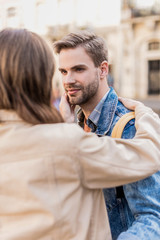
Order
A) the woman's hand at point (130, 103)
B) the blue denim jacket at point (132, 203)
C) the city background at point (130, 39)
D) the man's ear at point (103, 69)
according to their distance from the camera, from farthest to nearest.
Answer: the city background at point (130, 39) → the man's ear at point (103, 69) → the woman's hand at point (130, 103) → the blue denim jacket at point (132, 203)

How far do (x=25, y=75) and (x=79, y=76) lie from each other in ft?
3.12

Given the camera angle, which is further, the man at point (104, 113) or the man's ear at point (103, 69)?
the man's ear at point (103, 69)

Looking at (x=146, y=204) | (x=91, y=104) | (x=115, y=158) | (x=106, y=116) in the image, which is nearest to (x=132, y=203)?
(x=146, y=204)

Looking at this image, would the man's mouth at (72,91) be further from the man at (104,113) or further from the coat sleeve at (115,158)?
the coat sleeve at (115,158)

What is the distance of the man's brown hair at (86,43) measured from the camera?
2223 mm

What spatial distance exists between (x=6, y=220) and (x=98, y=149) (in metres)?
0.49

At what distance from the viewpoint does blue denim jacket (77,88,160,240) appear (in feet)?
4.94

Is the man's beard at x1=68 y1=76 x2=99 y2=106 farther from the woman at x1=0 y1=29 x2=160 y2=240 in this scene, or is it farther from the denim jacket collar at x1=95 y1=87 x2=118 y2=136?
the woman at x1=0 y1=29 x2=160 y2=240

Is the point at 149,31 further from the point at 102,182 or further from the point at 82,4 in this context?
the point at 102,182

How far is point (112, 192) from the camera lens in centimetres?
180


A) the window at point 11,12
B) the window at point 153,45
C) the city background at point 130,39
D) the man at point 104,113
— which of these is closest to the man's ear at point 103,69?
the man at point 104,113

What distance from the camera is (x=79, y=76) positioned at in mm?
2223

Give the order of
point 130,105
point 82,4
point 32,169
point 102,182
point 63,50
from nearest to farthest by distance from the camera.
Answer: point 32,169 < point 102,182 < point 130,105 < point 63,50 < point 82,4

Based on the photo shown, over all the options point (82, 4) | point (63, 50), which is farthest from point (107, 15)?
point (63, 50)
